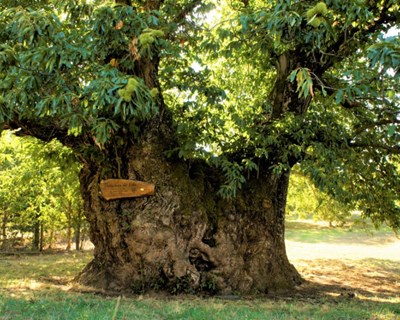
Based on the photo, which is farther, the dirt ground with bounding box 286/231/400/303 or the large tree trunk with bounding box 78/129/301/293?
the dirt ground with bounding box 286/231/400/303

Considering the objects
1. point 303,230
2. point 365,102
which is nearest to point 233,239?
point 365,102

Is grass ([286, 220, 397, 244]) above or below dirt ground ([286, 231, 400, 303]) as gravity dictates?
below

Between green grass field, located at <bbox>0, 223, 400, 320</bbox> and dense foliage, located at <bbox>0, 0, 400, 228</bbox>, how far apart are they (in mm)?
1735

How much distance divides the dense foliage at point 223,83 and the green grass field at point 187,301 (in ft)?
5.69

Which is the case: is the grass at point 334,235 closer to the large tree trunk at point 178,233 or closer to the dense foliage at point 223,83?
the dense foliage at point 223,83

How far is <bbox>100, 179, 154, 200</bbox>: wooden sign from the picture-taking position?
21.8 feet

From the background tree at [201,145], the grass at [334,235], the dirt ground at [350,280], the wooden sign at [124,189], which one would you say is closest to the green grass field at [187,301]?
the dirt ground at [350,280]

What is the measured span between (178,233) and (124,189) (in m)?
1.17

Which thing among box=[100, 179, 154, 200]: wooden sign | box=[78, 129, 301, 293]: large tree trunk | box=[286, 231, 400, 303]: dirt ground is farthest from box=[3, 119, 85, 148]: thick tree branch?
box=[286, 231, 400, 303]: dirt ground

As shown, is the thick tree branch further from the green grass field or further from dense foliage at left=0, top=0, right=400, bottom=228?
the green grass field

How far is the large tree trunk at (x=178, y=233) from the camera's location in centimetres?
659

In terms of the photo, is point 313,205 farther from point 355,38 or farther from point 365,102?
point 355,38

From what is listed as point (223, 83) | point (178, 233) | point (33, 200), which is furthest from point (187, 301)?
point (33, 200)

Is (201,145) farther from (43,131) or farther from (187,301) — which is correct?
(43,131)
